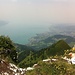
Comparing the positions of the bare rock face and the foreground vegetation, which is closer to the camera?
the foreground vegetation

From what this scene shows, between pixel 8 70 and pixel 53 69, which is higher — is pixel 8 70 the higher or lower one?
the higher one

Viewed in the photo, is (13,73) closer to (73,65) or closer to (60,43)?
(73,65)

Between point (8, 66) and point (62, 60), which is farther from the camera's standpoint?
point (62, 60)

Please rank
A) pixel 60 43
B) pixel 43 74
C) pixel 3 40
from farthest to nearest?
pixel 60 43 → pixel 3 40 → pixel 43 74

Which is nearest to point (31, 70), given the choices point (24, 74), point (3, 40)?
point (24, 74)

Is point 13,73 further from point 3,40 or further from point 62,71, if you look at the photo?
point 3,40

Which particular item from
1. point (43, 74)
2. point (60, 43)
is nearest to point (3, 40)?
point (60, 43)

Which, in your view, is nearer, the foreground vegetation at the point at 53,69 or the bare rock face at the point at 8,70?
the foreground vegetation at the point at 53,69

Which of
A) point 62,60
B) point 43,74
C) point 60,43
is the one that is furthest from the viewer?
point 60,43

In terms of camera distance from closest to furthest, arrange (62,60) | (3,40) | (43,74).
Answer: (43,74) → (62,60) → (3,40)
